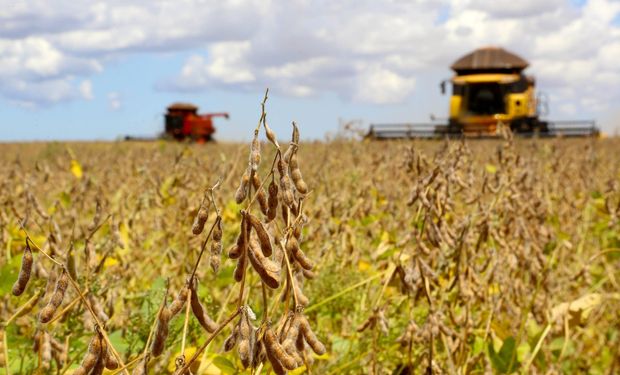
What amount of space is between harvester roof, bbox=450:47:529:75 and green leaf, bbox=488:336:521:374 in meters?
26.4

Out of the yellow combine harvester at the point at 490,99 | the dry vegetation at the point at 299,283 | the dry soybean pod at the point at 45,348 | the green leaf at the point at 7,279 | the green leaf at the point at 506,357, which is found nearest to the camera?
the dry vegetation at the point at 299,283

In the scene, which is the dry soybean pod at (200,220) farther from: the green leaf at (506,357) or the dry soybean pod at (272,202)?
the green leaf at (506,357)

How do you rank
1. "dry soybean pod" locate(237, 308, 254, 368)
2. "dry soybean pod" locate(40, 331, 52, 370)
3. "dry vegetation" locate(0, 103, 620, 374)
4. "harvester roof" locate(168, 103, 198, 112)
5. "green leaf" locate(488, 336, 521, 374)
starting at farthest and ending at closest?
1. "harvester roof" locate(168, 103, 198, 112)
2. "green leaf" locate(488, 336, 521, 374)
3. "dry soybean pod" locate(40, 331, 52, 370)
4. "dry vegetation" locate(0, 103, 620, 374)
5. "dry soybean pod" locate(237, 308, 254, 368)

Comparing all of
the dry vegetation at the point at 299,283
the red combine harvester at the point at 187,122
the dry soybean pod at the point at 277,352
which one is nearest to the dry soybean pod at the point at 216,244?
the dry vegetation at the point at 299,283

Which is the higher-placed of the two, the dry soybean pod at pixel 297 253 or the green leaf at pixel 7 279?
the dry soybean pod at pixel 297 253

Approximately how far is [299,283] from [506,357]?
2.94 feet

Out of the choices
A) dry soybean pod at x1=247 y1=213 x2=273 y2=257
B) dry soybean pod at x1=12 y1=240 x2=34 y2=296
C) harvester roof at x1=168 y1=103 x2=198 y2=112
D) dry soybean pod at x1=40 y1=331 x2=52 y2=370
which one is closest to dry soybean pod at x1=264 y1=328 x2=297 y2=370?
dry soybean pod at x1=247 y1=213 x2=273 y2=257

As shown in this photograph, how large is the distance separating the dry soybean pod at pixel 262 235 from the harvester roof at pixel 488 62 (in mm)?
27618

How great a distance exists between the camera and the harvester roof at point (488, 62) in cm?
2820

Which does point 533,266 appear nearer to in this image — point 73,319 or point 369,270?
point 369,270

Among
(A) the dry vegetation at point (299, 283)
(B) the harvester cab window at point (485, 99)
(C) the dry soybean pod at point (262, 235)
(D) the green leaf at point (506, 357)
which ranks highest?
(B) the harvester cab window at point (485, 99)

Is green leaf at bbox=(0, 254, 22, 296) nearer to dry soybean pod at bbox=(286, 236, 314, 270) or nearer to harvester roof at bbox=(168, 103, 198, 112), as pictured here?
dry soybean pod at bbox=(286, 236, 314, 270)

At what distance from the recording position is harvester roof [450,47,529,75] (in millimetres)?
28203

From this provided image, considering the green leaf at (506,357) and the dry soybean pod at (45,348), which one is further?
the green leaf at (506,357)
